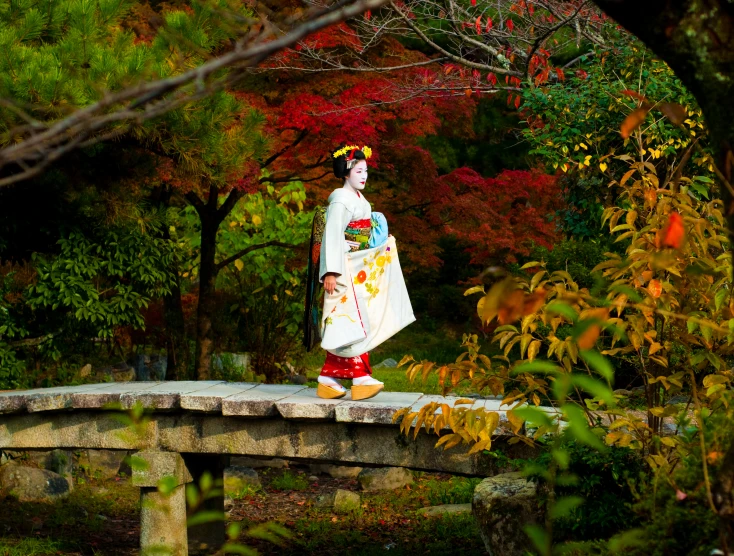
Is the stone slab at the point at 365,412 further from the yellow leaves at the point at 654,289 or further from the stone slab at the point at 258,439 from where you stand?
the yellow leaves at the point at 654,289

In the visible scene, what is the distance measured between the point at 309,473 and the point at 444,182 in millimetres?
3521

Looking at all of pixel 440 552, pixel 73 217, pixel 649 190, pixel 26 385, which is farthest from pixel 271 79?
pixel 649 190

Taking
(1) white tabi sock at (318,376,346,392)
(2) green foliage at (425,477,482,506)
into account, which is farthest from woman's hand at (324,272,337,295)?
(2) green foliage at (425,477,482,506)

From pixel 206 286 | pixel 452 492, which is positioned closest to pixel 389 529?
pixel 452 492

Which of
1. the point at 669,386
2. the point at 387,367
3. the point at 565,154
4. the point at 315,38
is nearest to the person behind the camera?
the point at 669,386

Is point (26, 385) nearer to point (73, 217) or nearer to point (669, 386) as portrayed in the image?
point (73, 217)

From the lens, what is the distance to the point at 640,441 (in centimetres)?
400

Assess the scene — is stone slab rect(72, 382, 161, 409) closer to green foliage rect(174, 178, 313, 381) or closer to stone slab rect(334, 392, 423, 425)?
stone slab rect(334, 392, 423, 425)

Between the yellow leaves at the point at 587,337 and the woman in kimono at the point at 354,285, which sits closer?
the yellow leaves at the point at 587,337

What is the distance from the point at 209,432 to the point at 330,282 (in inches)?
47.9

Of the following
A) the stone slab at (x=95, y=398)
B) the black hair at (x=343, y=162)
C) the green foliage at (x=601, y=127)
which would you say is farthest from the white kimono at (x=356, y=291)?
the green foliage at (x=601, y=127)

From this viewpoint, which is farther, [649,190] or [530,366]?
[649,190]

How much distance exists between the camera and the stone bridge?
17.6ft

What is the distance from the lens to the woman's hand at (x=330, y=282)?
231 inches
